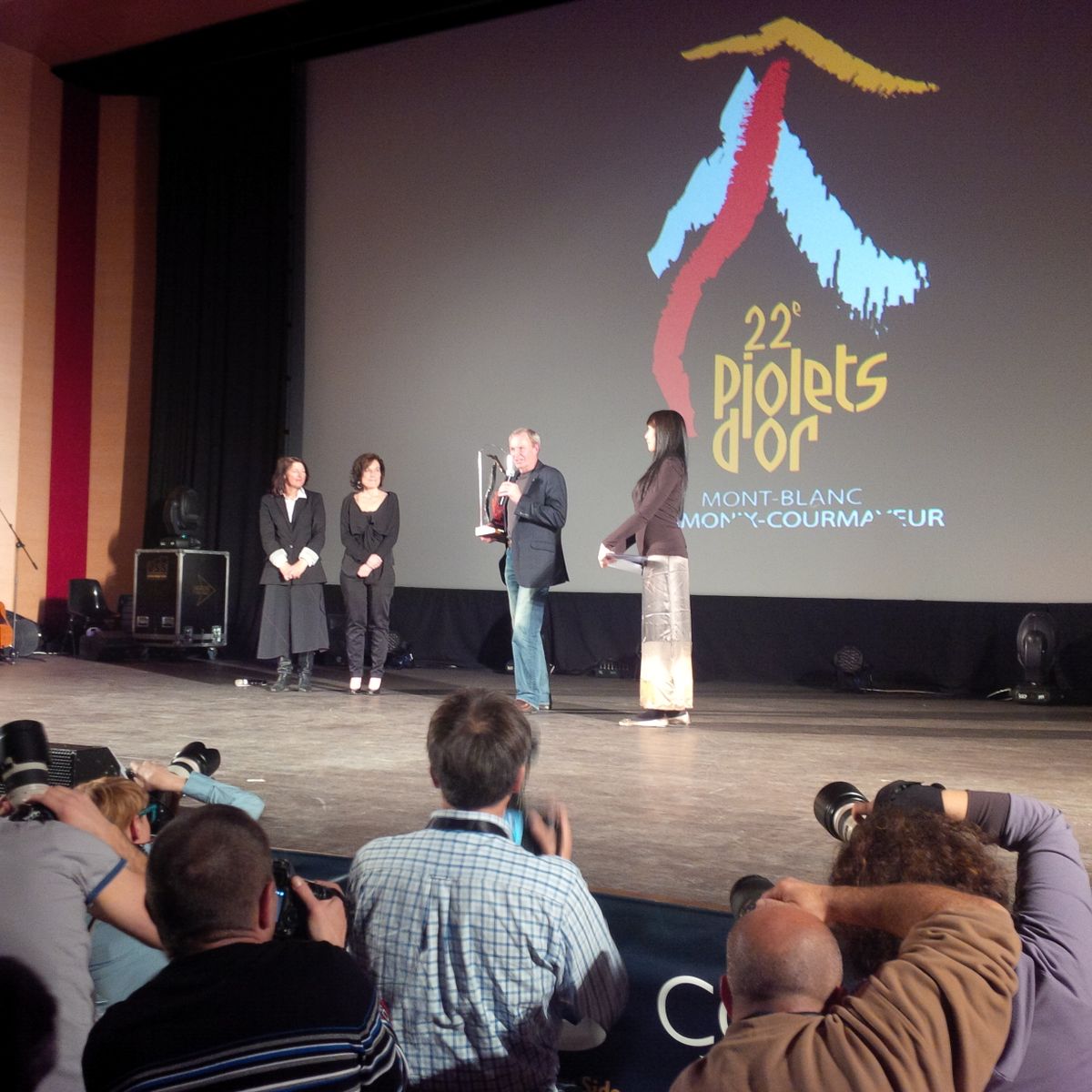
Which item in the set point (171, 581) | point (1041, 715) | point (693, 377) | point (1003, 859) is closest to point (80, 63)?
point (171, 581)

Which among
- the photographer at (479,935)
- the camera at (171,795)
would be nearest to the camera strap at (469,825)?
the photographer at (479,935)

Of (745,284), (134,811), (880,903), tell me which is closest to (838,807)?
(880,903)

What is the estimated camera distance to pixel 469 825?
152 cm

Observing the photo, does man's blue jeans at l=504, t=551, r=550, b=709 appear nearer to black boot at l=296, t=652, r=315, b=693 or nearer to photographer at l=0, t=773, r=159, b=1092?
black boot at l=296, t=652, r=315, b=693

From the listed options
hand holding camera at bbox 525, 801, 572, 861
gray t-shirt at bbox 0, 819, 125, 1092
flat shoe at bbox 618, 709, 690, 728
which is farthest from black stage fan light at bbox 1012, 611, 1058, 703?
gray t-shirt at bbox 0, 819, 125, 1092

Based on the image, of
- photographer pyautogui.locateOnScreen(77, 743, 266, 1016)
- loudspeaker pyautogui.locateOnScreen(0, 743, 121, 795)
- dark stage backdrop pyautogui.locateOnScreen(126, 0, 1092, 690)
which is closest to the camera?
photographer pyautogui.locateOnScreen(77, 743, 266, 1016)

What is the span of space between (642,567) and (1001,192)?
3250 millimetres

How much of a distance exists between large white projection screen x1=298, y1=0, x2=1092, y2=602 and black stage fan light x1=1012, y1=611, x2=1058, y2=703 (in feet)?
0.63

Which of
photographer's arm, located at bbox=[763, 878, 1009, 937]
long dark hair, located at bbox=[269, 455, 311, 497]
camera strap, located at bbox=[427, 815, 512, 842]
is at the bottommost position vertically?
camera strap, located at bbox=[427, 815, 512, 842]

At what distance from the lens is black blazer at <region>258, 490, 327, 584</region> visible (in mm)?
6477

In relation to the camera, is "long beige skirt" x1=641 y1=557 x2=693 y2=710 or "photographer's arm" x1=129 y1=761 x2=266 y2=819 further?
"long beige skirt" x1=641 y1=557 x2=693 y2=710

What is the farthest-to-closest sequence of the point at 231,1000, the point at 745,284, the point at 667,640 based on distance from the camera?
the point at 745,284
the point at 667,640
the point at 231,1000

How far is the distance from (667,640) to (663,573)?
294 mm

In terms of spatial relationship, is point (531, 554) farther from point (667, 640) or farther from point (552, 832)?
point (552, 832)
